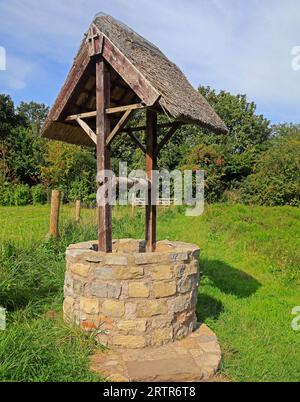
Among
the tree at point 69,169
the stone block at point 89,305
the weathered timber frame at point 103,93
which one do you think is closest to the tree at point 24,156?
the tree at point 69,169

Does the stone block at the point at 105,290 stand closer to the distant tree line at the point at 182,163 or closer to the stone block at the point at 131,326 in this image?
the stone block at the point at 131,326

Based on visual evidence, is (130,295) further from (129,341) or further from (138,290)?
(129,341)

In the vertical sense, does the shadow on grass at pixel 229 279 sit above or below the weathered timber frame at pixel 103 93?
below

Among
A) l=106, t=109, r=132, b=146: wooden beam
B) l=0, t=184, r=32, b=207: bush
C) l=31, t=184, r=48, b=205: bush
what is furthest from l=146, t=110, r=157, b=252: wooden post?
l=31, t=184, r=48, b=205: bush

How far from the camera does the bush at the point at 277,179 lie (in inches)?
752

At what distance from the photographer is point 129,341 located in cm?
385

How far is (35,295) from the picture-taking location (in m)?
4.89

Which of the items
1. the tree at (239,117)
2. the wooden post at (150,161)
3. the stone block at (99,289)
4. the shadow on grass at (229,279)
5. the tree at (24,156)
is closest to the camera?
the stone block at (99,289)

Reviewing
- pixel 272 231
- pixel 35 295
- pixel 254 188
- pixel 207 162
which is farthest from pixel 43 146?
pixel 35 295

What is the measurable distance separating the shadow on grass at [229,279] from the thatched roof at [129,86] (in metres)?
2.98

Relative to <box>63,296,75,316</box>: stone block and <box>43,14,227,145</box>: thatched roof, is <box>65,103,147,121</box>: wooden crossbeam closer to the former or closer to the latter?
<box>43,14,227,145</box>: thatched roof

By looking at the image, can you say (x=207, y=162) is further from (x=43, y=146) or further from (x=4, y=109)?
(x=4, y=109)

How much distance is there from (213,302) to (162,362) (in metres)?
2.33
